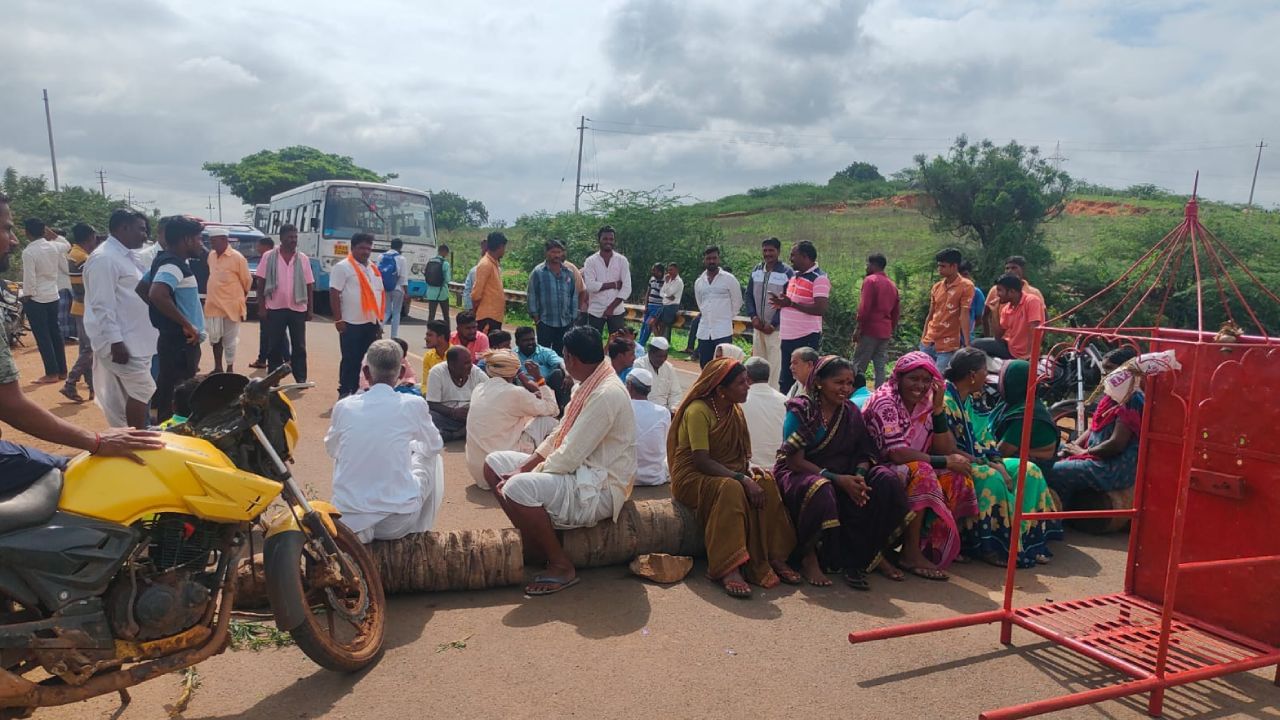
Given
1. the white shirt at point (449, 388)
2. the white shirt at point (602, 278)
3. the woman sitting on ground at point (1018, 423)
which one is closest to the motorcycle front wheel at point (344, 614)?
the white shirt at point (449, 388)

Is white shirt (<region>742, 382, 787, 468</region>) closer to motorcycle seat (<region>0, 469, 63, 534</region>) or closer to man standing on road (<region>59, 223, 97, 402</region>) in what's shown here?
motorcycle seat (<region>0, 469, 63, 534</region>)

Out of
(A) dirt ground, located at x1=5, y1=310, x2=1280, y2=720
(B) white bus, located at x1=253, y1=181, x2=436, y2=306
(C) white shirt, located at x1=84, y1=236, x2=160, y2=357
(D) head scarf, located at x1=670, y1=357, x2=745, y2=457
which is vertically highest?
(B) white bus, located at x1=253, y1=181, x2=436, y2=306

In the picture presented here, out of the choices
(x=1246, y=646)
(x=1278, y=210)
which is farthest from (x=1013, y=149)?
(x=1246, y=646)

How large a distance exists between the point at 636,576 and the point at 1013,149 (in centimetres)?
1729

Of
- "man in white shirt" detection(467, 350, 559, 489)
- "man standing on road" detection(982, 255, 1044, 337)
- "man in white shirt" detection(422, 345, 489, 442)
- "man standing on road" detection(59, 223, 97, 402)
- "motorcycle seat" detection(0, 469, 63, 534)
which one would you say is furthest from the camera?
"man standing on road" detection(59, 223, 97, 402)

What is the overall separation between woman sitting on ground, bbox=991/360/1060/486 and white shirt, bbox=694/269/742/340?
3.81m

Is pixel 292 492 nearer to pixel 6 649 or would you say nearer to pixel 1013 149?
pixel 6 649

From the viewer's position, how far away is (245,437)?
3.20 m

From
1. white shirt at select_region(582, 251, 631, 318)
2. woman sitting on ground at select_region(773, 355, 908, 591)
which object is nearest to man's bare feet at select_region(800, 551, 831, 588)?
woman sitting on ground at select_region(773, 355, 908, 591)

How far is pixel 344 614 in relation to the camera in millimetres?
3453

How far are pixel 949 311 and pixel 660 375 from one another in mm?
3026

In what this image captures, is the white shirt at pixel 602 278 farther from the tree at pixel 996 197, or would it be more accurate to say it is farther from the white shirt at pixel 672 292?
the tree at pixel 996 197

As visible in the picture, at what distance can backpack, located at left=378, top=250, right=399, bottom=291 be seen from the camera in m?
12.7

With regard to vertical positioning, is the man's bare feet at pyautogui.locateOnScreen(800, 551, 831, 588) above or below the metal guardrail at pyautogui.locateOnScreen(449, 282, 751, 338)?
below
